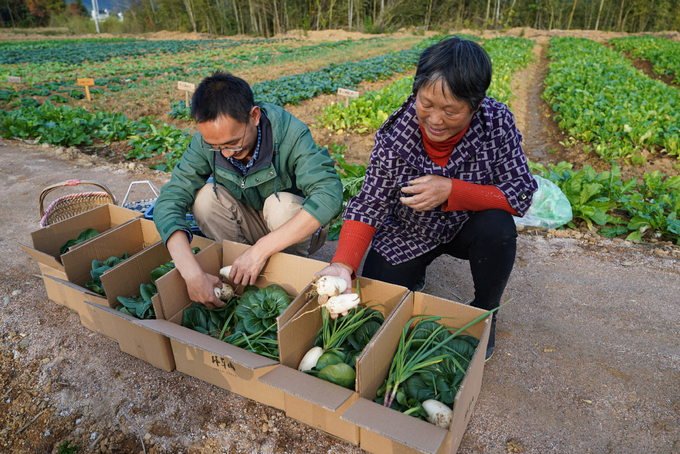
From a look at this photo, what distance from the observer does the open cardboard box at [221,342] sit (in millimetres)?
1470

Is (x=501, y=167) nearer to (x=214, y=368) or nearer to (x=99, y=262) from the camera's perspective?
(x=214, y=368)

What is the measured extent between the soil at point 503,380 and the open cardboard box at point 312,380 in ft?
0.30

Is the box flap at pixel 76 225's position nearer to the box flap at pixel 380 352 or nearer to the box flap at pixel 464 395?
the box flap at pixel 380 352

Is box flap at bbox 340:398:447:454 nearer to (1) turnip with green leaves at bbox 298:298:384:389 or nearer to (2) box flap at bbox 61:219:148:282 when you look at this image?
(1) turnip with green leaves at bbox 298:298:384:389

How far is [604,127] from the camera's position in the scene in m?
4.87

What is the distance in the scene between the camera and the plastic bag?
308 centimetres

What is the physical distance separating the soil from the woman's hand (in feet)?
2.83

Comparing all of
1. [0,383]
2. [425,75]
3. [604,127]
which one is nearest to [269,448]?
[0,383]

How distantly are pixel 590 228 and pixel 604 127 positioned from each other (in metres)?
2.49

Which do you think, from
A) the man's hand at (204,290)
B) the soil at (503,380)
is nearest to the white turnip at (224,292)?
the man's hand at (204,290)

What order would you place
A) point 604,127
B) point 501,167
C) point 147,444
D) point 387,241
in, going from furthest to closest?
1. point 604,127
2. point 387,241
3. point 501,167
4. point 147,444

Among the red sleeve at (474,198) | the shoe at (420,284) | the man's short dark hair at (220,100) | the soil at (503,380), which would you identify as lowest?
the soil at (503,380)

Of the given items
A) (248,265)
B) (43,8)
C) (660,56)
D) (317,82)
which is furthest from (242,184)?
(43,8)

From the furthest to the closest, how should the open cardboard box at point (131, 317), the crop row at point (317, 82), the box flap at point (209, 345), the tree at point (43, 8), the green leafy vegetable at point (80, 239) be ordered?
1. the tree at point (43, 8)
2. the crop row at point (317, 82)
3. the green leafy vegetable at point (80, 239)
4. the open cardboard box at point (131, 317)
5. the box flap at point (209, 345)
